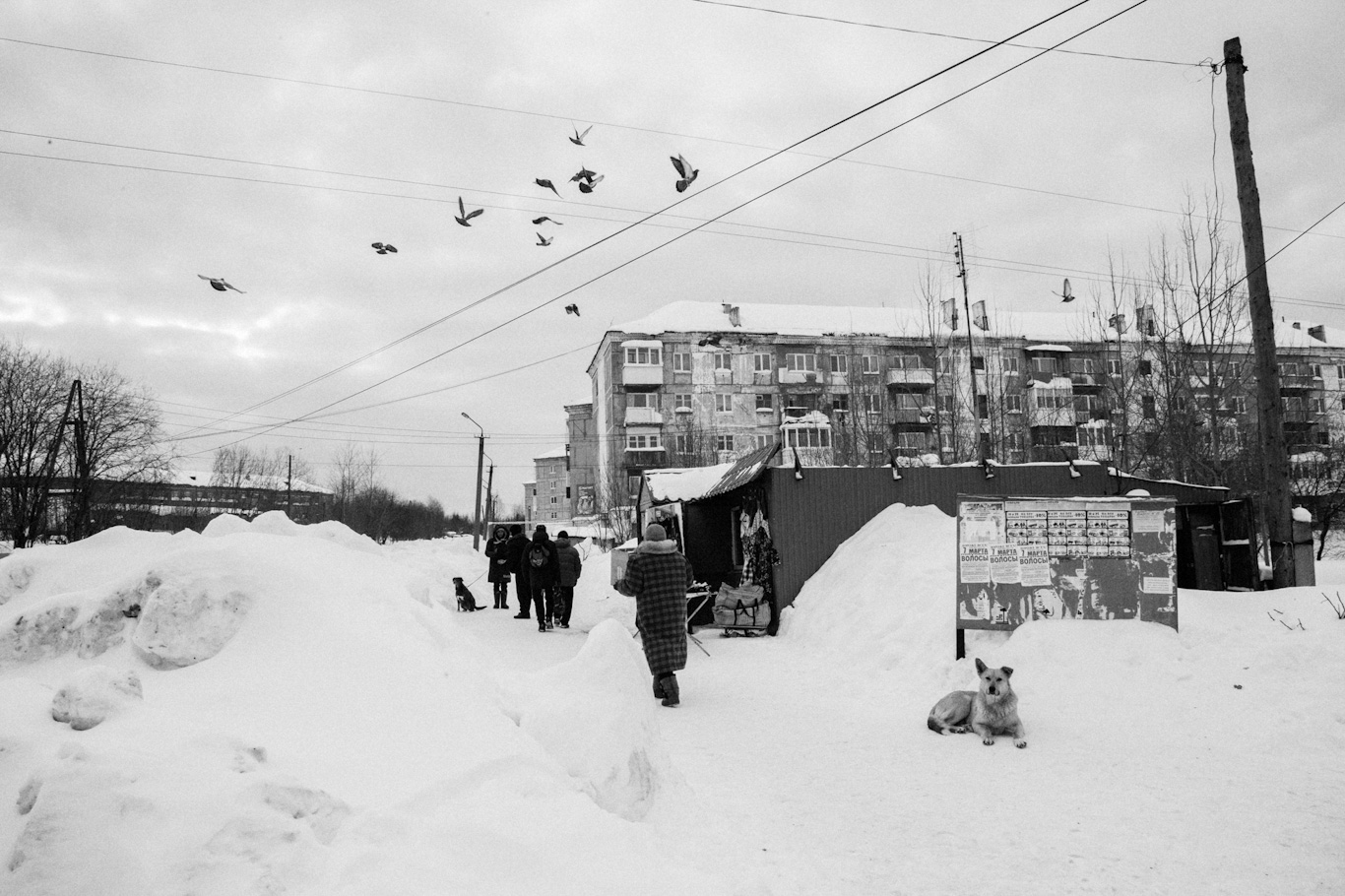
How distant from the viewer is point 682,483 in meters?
19.5

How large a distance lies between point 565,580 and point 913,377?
138 ft

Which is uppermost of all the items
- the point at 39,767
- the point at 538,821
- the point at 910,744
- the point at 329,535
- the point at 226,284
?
the point at 226,284

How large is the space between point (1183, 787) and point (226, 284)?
10.8 meters

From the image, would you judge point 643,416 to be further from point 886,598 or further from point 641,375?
point 886,598

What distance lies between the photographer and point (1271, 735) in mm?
6770

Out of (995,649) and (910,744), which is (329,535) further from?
(995,649)

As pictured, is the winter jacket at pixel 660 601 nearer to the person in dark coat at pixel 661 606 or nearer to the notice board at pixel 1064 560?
the person in dark coat at pixel 661 606

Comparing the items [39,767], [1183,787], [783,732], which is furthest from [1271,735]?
[39,767]

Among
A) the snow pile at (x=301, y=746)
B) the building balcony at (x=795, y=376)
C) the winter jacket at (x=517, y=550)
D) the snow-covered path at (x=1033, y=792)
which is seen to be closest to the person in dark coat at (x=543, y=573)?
the winter jacket at (x=517, y=550)

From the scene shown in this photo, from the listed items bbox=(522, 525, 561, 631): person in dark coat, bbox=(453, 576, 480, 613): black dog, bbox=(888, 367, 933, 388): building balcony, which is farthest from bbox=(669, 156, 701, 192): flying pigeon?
bbox=(888, 367, 933, 388): building balcony

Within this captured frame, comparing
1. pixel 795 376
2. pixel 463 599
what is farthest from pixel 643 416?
pixel 463 599

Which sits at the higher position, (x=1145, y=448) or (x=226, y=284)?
(x=226, y=284)

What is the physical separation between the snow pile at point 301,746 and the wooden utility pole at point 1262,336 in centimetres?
839

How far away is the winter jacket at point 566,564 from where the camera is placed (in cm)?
1562
